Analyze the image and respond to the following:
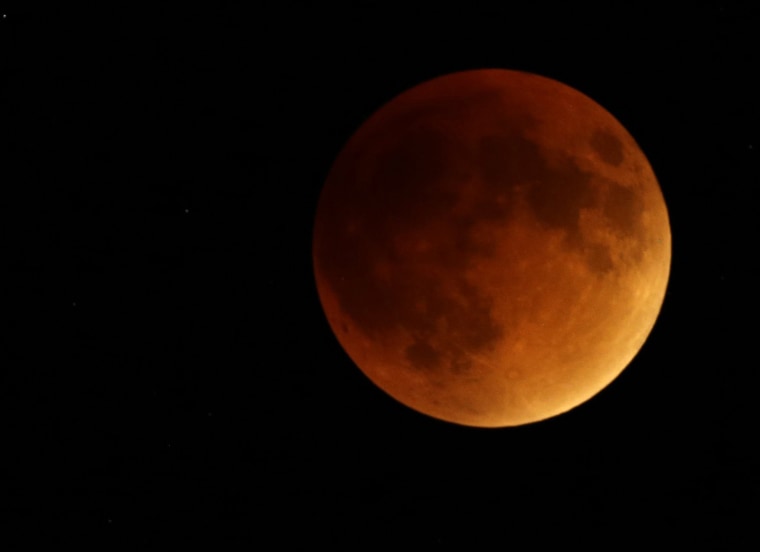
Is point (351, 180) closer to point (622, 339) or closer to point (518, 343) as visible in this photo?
point (518, 343)

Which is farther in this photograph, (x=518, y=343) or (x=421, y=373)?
(x=421, y=373)

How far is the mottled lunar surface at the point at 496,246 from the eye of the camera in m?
5.50

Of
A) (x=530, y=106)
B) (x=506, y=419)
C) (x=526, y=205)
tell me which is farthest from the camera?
(x=506, y=419)

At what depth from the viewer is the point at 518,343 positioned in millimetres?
5680

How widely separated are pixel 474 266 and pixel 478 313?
34 cm

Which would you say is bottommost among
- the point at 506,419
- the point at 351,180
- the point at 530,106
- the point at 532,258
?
the point at 506,419

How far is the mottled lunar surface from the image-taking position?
5500mm

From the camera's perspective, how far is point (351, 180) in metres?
6.16

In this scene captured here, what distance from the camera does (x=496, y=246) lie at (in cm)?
546

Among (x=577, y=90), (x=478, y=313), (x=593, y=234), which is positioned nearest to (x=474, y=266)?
(x=478, y=313)

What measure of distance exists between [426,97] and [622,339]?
7.26ft

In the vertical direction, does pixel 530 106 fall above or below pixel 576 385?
above

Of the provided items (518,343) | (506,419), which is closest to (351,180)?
(518,343)

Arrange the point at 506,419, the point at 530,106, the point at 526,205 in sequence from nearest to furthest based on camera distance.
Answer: the point at 526,205, the point at 530,106, the point at 506,419
